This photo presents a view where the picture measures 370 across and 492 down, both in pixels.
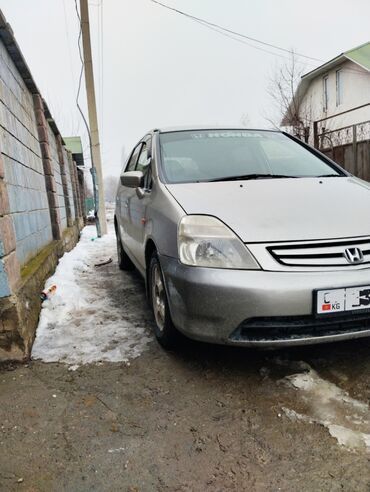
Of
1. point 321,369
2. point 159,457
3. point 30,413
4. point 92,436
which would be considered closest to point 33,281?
point 30,413

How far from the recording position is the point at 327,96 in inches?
885

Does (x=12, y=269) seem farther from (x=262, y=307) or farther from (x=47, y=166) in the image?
(x=47, y=166)

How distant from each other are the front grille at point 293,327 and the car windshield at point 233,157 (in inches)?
47.9

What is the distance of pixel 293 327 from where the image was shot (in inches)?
85.5

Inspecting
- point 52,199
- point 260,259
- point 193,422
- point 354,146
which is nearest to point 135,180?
point 260,259

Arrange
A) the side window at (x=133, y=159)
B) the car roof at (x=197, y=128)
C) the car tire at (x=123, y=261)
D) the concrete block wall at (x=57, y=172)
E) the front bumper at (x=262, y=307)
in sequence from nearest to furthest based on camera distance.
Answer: the front bumper at (x=262, y=307) < the car roof at (x=197, y=128) < the side window at (x=133, y=159) < the car tire at (x=123, y=261) < the concrete block wall at (x=57, y=172)

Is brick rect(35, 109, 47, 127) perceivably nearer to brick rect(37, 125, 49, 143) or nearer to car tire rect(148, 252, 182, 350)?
brick rect(37, 125, 49, 143)

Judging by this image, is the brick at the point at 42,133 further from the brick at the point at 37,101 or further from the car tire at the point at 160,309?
the car tire at the point at 160,309

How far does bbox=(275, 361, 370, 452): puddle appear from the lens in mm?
1847

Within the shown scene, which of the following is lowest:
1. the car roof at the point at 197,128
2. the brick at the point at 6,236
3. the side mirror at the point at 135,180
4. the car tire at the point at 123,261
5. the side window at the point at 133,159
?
the car tire at the point at 123,261

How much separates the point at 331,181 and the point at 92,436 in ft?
7.56

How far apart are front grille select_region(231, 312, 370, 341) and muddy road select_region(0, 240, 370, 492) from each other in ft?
1.02

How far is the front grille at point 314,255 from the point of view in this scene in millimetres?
2182

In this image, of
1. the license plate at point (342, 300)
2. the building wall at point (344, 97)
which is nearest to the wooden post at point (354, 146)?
the license plate at point (342, 300)
